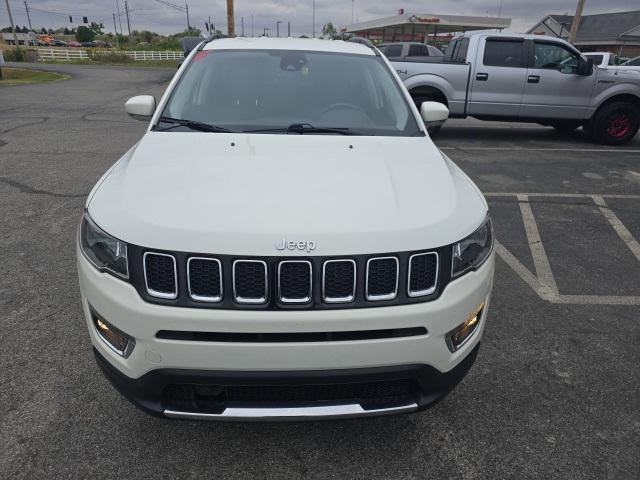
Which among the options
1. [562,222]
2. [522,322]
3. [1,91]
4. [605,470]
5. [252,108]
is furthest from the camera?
[1,91]

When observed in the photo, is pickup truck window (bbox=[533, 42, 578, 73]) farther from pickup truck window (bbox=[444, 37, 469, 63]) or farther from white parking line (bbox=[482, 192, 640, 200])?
white parking line (bbox=[482, 192, 640, 200])

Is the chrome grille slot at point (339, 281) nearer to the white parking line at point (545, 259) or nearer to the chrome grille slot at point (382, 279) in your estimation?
the chrome grille slot at point (382, 279)

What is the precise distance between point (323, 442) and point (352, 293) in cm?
89

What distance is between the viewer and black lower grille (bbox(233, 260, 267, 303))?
1893mm

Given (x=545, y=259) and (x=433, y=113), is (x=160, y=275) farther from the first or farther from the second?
(x=545, y=259)

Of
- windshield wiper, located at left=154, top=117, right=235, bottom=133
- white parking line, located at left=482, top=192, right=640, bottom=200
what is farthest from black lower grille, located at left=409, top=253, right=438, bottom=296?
white parking line, located at left=482, top=192, right=640, bottom=200

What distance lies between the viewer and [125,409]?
2553mm

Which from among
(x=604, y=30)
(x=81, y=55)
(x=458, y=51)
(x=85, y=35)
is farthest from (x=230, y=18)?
(x=85, y=35)

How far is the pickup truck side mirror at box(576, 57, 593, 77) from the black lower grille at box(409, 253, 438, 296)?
9438 mm

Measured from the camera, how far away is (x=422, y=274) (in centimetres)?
200

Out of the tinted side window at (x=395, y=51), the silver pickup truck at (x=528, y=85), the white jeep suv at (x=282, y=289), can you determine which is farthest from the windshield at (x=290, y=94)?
the tinted side window at (x=395, y=51)

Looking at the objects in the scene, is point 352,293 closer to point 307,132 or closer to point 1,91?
point 307,132

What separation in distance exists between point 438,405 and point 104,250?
71.5 inches

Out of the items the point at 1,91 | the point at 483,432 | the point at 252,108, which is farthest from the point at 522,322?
the point at 1,91
